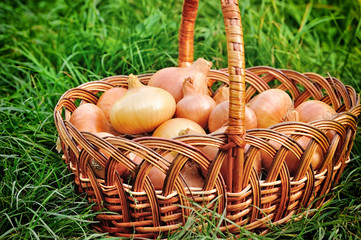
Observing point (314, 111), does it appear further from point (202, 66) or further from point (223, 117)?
point (202, 66)

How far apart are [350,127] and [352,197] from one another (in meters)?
0.25

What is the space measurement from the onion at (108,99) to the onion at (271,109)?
48cm

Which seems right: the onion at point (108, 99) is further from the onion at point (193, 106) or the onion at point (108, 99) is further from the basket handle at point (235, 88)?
the basket handle at point (235, 88)

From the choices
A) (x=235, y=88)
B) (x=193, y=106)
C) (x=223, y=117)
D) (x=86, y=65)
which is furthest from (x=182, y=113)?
(x=86, y=65)

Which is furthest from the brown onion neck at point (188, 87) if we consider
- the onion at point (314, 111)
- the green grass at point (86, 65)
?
the green grass at point (86, 65)

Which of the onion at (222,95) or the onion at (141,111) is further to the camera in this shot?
the onion at (222,95)

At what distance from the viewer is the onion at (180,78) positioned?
143 cm

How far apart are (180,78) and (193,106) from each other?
6.3 inches

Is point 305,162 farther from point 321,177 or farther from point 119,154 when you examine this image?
point 119,154

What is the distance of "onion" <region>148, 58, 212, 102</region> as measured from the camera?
1.43 meters

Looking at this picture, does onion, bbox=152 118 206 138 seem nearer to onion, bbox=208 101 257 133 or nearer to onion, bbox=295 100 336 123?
onion, bbox=208 101 257 133

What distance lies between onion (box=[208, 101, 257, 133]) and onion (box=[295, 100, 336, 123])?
0.66ft

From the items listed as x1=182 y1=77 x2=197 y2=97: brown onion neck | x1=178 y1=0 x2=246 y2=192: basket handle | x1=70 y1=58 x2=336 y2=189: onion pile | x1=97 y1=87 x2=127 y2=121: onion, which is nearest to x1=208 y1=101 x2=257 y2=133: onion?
x1=70 y1=58 x2=336 y2=189: onion pile

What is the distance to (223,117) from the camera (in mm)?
1261
